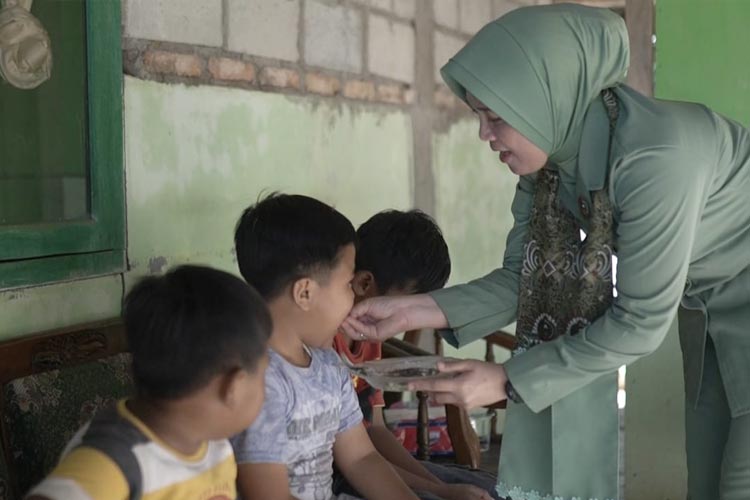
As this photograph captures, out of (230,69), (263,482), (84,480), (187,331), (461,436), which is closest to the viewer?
(84,480)

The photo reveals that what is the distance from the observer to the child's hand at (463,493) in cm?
239

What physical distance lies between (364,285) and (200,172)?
52cm

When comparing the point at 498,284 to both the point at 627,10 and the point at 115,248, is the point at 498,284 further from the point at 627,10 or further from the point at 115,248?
the point at 627,10

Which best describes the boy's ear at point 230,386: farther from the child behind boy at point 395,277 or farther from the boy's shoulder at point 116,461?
the child behind boy at point 395,277

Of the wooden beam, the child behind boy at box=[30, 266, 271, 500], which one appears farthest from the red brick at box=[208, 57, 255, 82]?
the wooden beam

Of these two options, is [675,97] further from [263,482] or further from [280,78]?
[263,482]

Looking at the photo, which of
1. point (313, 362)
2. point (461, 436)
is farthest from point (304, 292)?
point (461, 436)

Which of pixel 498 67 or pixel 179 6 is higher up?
pixel 179 6

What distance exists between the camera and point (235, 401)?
1614 millimetres

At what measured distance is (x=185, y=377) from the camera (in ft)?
5.22

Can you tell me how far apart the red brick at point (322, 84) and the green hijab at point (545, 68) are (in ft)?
3.95

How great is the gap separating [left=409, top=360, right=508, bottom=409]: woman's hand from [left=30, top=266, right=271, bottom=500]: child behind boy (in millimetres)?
465

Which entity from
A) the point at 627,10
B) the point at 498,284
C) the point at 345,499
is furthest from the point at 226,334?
the point at 627,10

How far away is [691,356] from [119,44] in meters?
1.48
